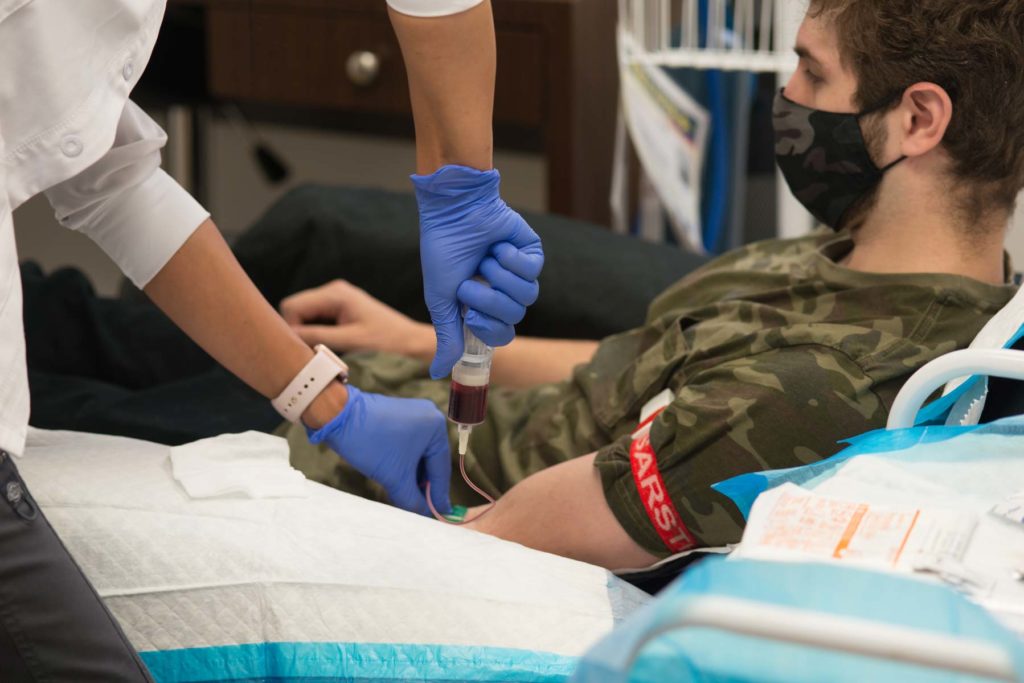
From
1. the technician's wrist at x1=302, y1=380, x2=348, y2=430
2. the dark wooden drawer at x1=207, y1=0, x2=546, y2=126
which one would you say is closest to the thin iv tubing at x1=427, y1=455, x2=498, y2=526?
the technician's wrist at x1=302, y1=380, x2=348, y2=430

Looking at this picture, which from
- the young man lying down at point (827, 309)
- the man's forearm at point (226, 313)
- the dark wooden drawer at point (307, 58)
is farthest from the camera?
the dark wooden drawer at point (307, 58)

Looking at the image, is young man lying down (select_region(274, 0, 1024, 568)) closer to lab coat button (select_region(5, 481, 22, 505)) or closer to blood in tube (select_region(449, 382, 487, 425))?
blood in tube (select_region(449, 382, 487, 425))

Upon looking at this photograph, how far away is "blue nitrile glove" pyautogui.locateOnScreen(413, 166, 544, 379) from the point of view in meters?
1.13

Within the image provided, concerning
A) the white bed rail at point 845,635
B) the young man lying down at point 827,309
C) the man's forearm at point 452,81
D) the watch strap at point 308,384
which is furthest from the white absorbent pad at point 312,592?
the white bed rail at point 845,635

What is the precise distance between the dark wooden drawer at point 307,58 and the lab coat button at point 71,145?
1366 mm

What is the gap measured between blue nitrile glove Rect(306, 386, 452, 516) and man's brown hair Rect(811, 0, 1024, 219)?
547 mm

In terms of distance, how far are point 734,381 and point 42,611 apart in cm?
61

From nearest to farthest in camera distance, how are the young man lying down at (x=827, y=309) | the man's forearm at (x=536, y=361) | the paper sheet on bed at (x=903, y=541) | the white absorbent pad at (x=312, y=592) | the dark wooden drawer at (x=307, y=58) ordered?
the paper sheet on bed at (x=903, y=541) < the white absorbent pad at (x=312, y=592) < the young man lying down at (x=827, y=309) < the man's forearm at (x=536, y=361) < the dark wooden drawer at (x=307, y=58)

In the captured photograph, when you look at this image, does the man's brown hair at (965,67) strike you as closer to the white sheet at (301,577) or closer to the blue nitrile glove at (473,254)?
the blue nitrile glove at (473,254)

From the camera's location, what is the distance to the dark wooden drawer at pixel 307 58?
Answer: 240cm

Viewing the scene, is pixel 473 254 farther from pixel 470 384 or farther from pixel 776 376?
pixel 776 376

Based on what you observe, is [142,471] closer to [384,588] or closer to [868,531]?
[384,588]

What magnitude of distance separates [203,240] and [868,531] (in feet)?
2.43

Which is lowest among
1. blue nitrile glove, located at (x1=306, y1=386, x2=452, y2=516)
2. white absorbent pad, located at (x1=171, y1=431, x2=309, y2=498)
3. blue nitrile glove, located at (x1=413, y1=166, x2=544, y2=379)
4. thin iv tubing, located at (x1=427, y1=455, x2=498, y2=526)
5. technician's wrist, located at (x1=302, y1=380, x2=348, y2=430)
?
thin iv tubing, located at (x1=427, y1=455, x2=498, y2=526)
